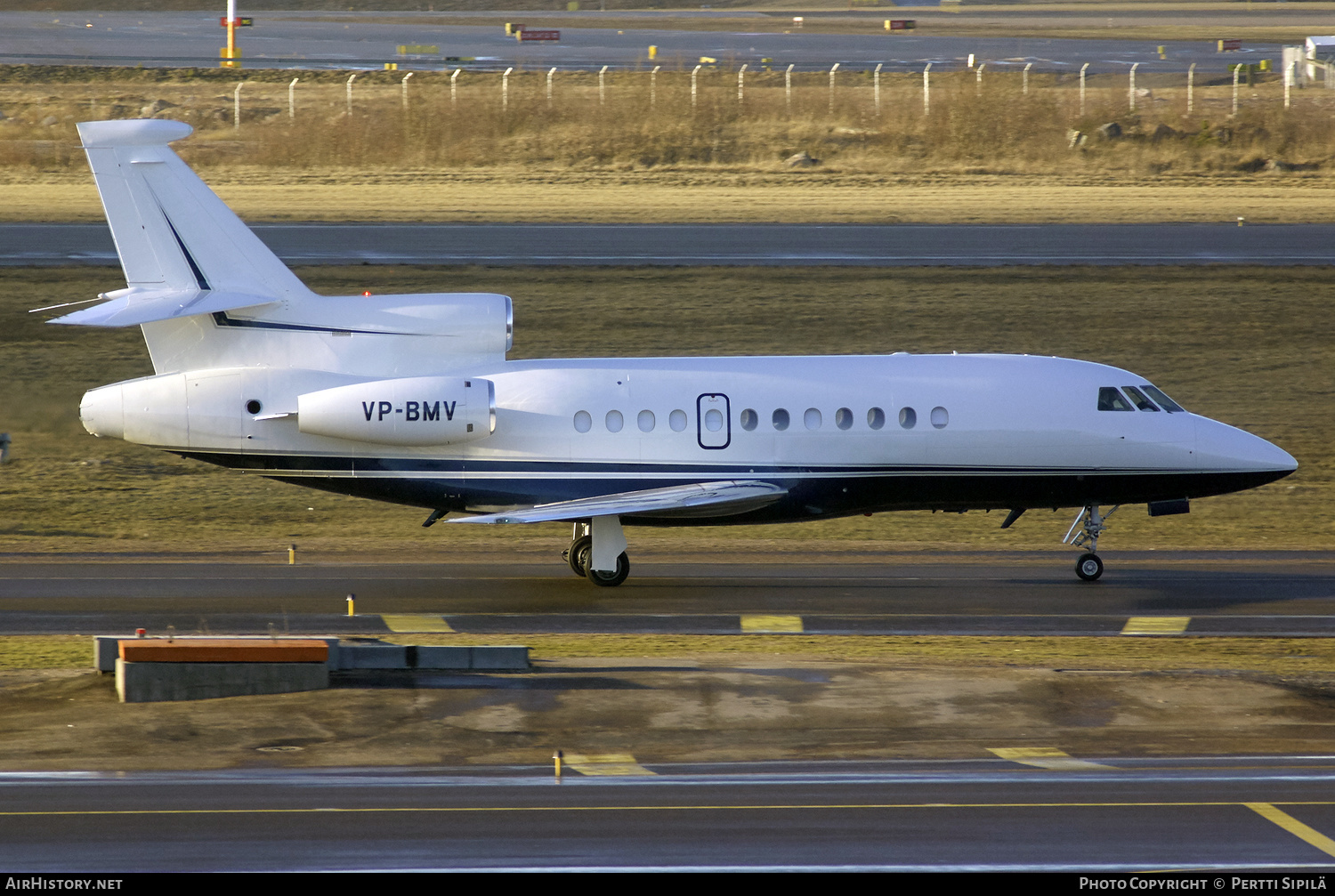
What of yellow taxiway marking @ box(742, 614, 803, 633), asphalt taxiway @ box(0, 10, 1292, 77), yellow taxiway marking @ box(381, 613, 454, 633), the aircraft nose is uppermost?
asphalt taxiway @ box(0, 10, 1292, 77)

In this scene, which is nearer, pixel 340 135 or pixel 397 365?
pixel 397 365

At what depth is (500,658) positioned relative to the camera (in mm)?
20766

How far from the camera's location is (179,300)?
1009 inches

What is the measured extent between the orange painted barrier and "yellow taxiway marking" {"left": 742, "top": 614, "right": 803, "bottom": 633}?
697 cm

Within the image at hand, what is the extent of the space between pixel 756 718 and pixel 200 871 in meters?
7.20

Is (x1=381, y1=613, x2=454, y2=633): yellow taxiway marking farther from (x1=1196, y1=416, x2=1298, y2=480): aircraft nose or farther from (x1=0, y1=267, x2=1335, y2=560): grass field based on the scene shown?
(x1=1196, y1=416, x2=1298, y2=480): aircraft nose

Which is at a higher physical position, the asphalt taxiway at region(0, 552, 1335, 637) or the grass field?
the grass field

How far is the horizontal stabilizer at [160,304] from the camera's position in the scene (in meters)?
24.9

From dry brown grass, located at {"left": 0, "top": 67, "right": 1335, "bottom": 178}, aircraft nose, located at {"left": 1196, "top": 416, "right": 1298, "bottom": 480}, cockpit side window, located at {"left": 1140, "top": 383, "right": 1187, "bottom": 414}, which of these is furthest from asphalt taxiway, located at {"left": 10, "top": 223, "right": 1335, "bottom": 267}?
aircraft nose, located at {"left": 1196, "top": 416, "right": 1298, "bottom": 480}

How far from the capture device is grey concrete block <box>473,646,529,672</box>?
68.1 feet

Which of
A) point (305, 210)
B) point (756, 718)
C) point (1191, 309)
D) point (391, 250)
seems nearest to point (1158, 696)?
point (756, 718)

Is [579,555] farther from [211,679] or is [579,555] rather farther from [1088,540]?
[211,679]

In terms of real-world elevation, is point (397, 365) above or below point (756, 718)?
above

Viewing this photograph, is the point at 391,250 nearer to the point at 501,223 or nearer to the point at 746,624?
the point at 501,223
